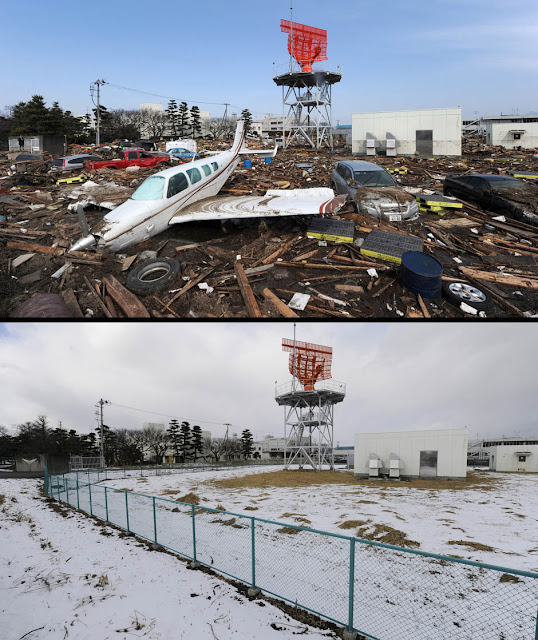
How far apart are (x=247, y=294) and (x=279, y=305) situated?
0.54 meters

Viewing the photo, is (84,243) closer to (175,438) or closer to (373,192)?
(373,192)

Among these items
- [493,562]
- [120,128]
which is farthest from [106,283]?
[120,128]

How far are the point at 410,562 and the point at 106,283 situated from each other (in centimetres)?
768

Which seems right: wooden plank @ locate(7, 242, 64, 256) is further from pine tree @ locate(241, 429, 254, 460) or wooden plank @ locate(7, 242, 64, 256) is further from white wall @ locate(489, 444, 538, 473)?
pine tree @ locate(241, 429, 254, 460)

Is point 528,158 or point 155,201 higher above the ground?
point 528,158

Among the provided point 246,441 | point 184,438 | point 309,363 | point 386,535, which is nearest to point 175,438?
point 184,438

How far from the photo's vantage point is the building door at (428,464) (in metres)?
19.8

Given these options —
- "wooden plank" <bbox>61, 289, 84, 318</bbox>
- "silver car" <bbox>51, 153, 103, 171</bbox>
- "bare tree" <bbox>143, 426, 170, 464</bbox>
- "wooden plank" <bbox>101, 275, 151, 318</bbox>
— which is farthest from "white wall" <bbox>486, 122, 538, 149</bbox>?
"bare tree" <bbox>143, 426, 170, 464</bbox>

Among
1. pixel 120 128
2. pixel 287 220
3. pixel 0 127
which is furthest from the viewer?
pixel 120 128

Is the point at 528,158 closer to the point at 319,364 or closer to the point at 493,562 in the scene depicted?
the point at 319,364

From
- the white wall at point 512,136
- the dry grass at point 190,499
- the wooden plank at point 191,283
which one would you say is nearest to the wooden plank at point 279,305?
the wooden plank at point 191,283

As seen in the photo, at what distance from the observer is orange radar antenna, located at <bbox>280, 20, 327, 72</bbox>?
19562 mm

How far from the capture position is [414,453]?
797 inches

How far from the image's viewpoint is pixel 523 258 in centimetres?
734
